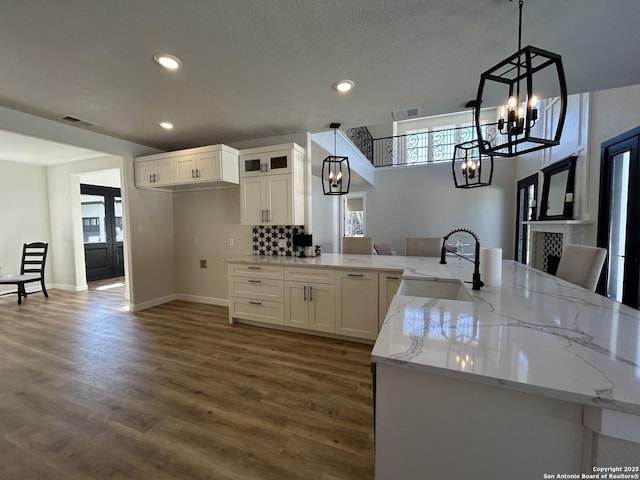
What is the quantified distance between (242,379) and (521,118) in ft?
8.88

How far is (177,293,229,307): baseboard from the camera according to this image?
182 inches

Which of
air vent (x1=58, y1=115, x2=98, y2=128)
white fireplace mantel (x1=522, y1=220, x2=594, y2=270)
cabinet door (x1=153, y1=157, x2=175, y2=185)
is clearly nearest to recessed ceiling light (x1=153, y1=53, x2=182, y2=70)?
air vent (x1=58, y1=115, x2=98, y2=128)

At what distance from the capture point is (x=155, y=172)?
421 cm

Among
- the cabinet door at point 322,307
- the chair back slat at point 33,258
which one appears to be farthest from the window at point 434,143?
the chair back slat at point 33,258

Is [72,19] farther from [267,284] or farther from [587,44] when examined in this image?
[587,44]

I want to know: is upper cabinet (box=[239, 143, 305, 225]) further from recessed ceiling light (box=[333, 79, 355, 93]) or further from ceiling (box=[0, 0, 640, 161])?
recessed ceiling light (box=[333, 79, 355, 93])

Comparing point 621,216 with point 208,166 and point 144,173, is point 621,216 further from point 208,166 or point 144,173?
point 144,173

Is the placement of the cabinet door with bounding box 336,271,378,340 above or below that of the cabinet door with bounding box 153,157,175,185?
below

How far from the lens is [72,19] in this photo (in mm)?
1735

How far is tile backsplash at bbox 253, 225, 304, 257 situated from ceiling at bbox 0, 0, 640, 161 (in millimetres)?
1622

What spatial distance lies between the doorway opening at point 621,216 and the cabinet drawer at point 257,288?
375cm

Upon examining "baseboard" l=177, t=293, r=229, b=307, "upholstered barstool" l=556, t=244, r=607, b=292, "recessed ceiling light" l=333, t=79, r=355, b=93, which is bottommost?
"baseboard" l=177, t=293, r=229, b=307

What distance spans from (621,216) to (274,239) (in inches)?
167

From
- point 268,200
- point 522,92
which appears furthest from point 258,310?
point 522,92
